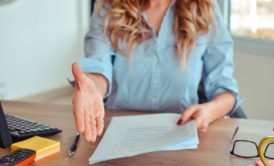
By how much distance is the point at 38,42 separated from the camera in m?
4.02

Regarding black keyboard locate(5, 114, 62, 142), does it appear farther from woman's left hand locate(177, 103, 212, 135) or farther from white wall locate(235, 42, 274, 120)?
white wall locate(235, 42, 274, 120)

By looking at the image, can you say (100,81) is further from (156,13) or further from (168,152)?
(168,152)

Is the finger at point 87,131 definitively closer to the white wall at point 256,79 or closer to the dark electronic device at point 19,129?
the dark electronic device at point 19,129

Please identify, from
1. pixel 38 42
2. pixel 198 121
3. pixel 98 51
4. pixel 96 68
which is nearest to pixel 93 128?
pixel 198 121

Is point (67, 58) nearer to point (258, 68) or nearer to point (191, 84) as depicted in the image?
point (258, 68)

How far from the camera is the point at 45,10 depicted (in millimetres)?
4043

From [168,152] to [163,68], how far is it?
576 millimetres

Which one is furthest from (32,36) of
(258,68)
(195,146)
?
(195,146)

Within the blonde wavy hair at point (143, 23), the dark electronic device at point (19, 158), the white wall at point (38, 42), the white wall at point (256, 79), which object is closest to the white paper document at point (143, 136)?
the dark electronic device at point (19, 158)

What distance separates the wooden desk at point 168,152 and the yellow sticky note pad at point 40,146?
0.6 inches

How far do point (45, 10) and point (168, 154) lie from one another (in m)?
3.23

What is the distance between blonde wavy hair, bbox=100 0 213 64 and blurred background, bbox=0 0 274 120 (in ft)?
4.72

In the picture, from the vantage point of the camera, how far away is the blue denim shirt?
1595 mm

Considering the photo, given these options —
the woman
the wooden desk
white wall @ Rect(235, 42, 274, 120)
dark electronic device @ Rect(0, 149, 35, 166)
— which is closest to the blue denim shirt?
the woman
